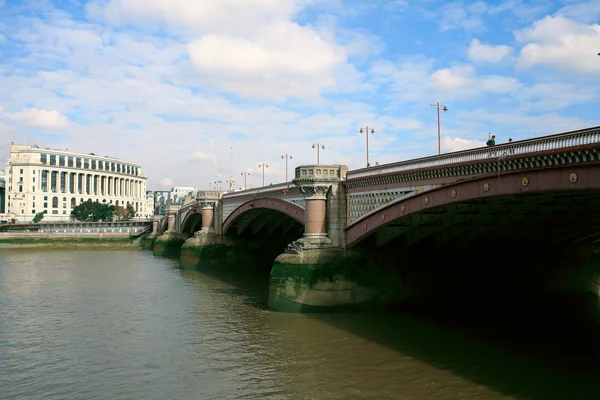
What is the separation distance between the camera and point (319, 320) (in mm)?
21375

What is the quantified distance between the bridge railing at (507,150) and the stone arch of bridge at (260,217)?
37.9ft

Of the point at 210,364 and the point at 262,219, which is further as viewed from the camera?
the point at 262,219

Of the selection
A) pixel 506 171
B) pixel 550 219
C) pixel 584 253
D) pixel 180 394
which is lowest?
pixel 180 394

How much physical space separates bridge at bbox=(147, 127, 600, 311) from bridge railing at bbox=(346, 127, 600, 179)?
0.04 meters

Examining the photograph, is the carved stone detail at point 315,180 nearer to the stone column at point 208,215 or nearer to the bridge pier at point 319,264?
the bridge pier at point 319,264

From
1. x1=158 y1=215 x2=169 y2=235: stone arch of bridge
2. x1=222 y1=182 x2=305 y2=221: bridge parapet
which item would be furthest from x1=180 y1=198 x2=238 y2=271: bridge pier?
x1=158 y1=215 x2=169 y2=235: stone arch of bridge

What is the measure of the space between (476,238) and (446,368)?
11.7 metres

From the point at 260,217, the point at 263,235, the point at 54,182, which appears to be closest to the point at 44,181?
the point at 54,182

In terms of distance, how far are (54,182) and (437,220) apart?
13061 centimetres

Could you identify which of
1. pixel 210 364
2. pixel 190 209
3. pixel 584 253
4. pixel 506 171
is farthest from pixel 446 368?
pixel 190 209

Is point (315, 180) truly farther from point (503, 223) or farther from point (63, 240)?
point (63, 240)

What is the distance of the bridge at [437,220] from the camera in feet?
48.5

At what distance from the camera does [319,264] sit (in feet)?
76.1

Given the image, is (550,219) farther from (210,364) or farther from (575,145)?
(210,364)
